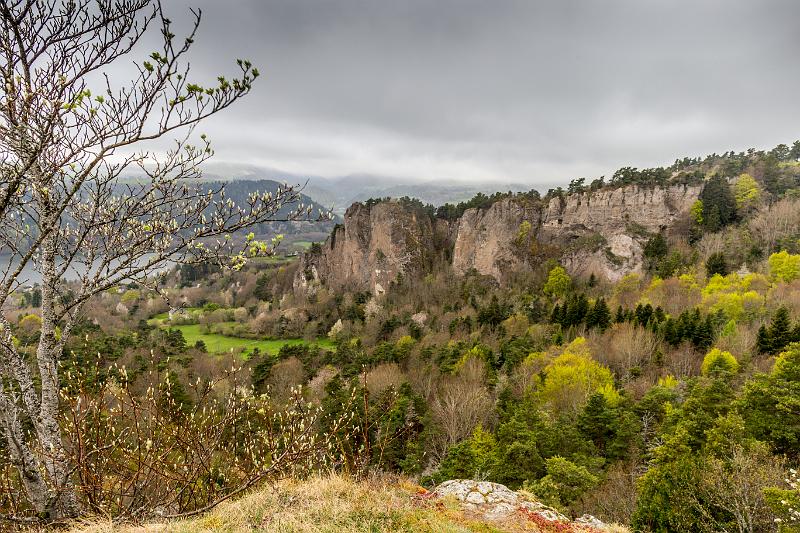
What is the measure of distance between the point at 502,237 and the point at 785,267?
40.9 m

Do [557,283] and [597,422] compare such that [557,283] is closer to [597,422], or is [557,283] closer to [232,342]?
[597,422]

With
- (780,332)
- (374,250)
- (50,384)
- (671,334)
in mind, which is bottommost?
(671,334)

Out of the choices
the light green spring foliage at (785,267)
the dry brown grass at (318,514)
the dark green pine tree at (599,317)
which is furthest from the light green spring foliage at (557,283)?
the dry brown grass at (318,514)

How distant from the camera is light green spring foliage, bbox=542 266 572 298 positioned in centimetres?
5978

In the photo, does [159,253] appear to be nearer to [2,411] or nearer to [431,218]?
[2,411]

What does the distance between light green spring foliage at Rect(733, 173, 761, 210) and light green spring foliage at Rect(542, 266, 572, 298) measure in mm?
26277

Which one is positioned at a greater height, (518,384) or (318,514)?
(318,514)

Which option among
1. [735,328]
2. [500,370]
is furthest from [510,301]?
[735,328]

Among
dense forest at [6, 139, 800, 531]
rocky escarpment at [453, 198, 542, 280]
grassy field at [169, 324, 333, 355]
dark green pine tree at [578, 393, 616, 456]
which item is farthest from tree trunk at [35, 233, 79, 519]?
rocky escarpment at [453, 198, 542, 280]

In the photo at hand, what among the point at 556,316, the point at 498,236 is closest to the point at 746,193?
the point at 498,236

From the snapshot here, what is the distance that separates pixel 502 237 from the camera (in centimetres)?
7494

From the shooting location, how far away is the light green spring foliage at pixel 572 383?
27.1 metres

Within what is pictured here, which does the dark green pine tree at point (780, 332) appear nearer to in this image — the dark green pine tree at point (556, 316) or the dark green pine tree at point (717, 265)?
the dark green pine tree at point (717, 265)

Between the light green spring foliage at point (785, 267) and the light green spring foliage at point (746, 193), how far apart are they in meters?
21.7
